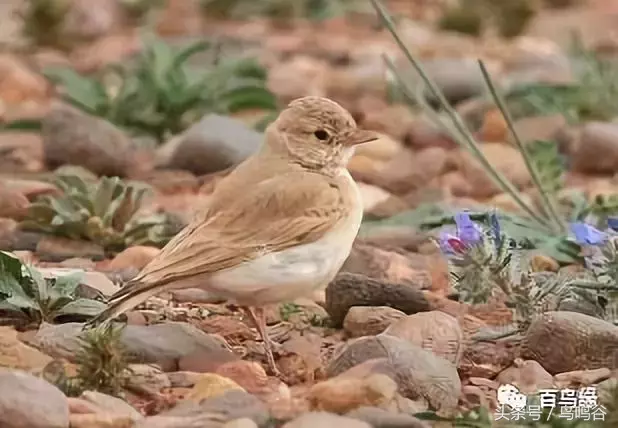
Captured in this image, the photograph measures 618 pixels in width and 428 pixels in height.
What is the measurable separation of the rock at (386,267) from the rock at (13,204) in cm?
115

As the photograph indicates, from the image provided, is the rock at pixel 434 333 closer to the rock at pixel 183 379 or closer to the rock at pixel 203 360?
the rock at pixel 203 360

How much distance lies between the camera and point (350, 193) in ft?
12.8

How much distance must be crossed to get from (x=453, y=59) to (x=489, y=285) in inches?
169

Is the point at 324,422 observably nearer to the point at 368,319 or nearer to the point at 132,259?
the point at 368,319

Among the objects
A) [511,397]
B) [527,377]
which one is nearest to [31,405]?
[511,397]

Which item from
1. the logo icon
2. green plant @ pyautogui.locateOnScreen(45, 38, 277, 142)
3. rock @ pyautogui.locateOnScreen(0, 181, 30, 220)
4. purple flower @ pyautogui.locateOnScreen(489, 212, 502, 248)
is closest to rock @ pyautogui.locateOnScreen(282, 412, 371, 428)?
the logo icon

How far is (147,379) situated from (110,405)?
210 mm

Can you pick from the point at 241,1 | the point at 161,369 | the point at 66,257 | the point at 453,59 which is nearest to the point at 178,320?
the point at 161,369

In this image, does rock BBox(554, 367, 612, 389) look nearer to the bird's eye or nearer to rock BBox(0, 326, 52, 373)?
the bird's eye

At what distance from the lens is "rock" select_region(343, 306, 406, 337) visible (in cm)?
384

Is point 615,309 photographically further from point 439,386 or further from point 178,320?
point 178,320

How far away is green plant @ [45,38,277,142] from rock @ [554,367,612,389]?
3078 millimetres

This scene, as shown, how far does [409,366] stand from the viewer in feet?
11.0

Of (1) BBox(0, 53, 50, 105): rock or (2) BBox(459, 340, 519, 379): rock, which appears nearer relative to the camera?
(2) BBox(459, 340, 519, 379): rock
